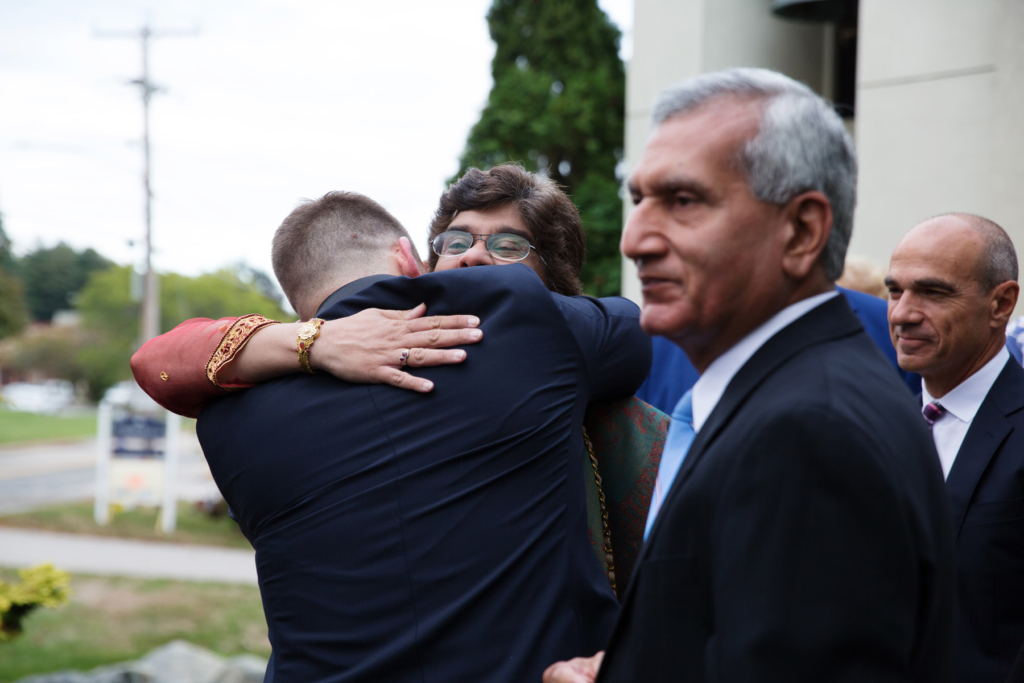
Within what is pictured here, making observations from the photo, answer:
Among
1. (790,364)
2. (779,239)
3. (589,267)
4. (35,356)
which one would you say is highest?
(779,239)

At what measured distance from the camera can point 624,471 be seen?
1.95 meters

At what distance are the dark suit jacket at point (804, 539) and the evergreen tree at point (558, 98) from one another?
10733mm

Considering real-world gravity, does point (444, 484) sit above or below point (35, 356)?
above

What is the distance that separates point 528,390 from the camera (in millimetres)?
1688

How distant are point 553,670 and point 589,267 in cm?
941

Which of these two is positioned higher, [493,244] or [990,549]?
[493,244]

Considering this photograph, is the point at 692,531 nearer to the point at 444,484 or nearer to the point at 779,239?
the point at 779,239

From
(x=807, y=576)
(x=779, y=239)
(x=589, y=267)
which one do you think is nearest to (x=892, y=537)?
(x=807, y=576)

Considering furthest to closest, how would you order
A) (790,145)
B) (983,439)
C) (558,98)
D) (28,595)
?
(558,98)
(28,595)
(983,439)
(790,145)

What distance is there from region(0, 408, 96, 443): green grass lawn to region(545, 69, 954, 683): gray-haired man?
3725 cm

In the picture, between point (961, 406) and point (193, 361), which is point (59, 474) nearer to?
point (193, 361)

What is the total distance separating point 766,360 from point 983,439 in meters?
1.56

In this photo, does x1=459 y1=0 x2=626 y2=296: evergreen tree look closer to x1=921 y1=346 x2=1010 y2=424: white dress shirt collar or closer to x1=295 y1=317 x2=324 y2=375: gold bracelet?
x1=921 y1=346 x2=1010 y2=424: white dress shirt collar

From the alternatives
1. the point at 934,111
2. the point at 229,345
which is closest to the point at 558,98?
the point at 934,111
